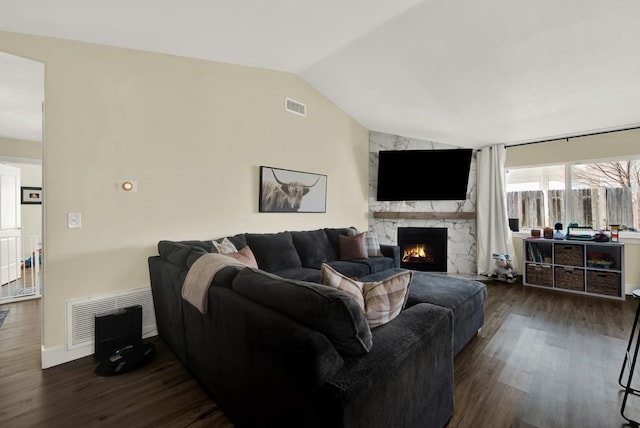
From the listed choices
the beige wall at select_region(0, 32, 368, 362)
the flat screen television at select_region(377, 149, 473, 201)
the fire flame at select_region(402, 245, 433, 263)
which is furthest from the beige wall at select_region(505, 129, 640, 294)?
the beige wall at select_region(0, 32, 368, 362)

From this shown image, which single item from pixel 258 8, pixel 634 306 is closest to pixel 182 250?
pixel 258 8

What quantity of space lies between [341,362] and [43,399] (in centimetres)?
222

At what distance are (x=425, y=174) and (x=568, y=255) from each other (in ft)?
8.02

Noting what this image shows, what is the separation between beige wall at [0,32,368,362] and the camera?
2.38 m

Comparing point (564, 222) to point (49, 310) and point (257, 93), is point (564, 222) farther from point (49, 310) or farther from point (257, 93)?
point (49, 310)

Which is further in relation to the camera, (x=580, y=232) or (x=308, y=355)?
(x=580, y=232)

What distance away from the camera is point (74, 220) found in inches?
96.8

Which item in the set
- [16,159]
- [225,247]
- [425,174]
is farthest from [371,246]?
[16,159]

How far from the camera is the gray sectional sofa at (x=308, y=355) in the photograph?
101cm

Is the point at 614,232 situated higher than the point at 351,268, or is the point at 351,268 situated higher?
the point at 614,232

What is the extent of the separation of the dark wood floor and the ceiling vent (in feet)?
10.9

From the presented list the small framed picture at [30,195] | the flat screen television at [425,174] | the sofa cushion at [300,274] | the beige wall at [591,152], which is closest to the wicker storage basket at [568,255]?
the beige wall at [591,152]

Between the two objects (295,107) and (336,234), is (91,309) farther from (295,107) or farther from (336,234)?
(295,107)

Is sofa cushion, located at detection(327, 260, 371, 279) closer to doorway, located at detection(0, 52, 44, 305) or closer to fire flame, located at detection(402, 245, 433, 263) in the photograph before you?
fire flame, located at detection(402, 245, 433, 263)
